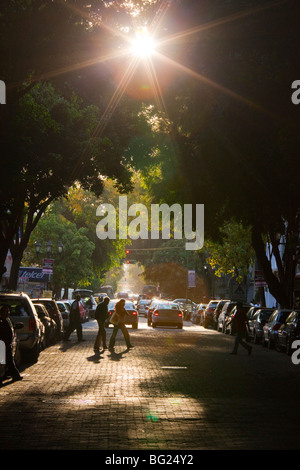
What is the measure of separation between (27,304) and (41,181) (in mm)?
5825

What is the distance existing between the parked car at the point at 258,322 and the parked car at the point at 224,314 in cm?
675

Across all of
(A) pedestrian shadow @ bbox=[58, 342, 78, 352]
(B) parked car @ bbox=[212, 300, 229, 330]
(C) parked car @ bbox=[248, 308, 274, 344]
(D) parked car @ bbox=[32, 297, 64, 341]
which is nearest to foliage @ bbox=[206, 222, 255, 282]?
(B) parked car @ bbox=[212, 300, 229, 330]

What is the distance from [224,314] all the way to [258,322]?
1006cm

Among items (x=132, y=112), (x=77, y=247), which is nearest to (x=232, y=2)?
(x=132, y=112)

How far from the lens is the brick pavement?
34.0 ft

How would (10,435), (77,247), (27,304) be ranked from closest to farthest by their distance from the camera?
1. (10,435)
2. (27,304)
3. (77,247)

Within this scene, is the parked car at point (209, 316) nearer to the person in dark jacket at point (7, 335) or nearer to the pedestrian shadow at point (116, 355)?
the pedestrian shadow at point (116, 355)

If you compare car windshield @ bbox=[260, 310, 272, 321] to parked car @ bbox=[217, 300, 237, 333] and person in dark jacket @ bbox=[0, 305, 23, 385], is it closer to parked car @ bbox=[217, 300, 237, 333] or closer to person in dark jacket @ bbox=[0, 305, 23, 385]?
parked car @ bbox=[217, 300, 237, 333]

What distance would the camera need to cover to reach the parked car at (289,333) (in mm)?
26609

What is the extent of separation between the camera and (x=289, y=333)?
1073 inches

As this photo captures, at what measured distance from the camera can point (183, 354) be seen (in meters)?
26.5

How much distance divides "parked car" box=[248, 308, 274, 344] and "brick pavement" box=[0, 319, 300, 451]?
9.60m
